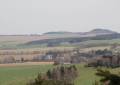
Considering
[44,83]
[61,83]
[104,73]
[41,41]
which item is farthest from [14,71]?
[41,41]

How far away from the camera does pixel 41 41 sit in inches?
5103

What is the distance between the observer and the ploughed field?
3534 centimetres

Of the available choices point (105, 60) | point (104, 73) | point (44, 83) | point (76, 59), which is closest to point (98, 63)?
point (105, 60)

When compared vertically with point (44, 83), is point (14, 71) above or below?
below

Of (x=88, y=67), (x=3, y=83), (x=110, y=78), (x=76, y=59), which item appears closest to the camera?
(x=110, y=78)

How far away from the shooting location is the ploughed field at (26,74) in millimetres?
35344

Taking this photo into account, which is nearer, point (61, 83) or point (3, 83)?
point (61, 83)

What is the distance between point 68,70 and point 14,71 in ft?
38.1

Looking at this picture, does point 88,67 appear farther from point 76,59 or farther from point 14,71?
point 76,59

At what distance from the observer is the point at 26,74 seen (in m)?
44.5

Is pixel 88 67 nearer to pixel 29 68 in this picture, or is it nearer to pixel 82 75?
pixel 82 75

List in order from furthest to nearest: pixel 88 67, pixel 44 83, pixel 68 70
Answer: pixel 88 67, pixel 68 70, pixel 44 83

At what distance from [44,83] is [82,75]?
67.7 feet

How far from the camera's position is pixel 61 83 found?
69.5 ft
